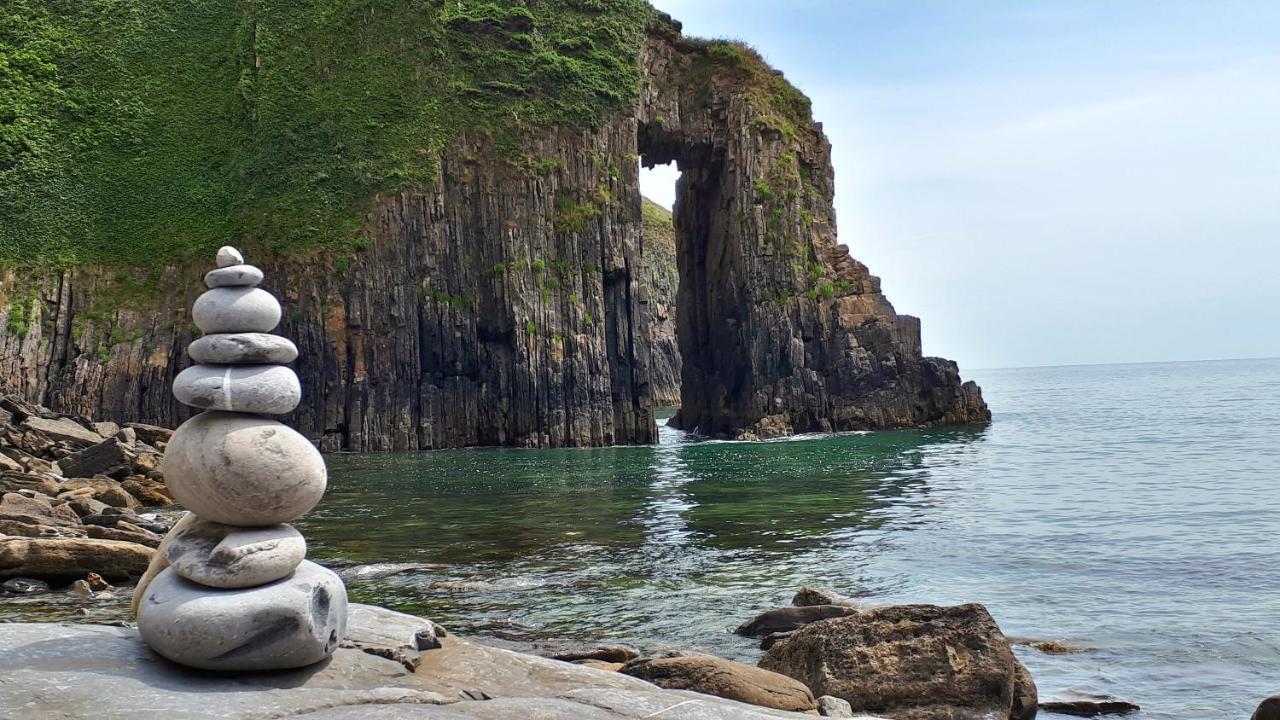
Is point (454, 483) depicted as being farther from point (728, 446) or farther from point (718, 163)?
point (718, 163)

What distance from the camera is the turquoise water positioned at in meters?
14.1

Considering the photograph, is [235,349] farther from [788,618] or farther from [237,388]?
[788,618]

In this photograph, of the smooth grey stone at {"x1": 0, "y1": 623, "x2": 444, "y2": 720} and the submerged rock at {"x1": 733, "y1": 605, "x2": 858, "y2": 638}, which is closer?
the smooth grey stone at {"x1": 0, "y1": 623, "x2": 444, "y2": 720}

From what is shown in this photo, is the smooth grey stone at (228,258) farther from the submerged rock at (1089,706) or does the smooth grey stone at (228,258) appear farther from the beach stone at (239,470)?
the submerged rock at (1089,706)

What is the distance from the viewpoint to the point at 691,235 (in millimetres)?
81125

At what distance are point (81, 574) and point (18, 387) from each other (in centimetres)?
4799

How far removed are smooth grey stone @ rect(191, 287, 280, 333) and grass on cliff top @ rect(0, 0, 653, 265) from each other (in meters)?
56.8

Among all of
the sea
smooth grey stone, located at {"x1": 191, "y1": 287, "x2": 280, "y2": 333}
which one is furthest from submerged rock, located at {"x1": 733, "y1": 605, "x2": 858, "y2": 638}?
smooth grey stone, located at {"x1": 191, "y1": 287, "x2": 280, "y2": 333}

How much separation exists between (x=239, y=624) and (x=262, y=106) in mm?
69604

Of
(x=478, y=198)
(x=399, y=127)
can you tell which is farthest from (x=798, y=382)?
(x=399, y=127)

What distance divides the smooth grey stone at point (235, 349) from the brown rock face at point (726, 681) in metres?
4.70

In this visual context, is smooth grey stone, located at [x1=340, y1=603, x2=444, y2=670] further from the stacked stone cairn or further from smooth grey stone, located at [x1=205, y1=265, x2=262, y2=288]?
smooth grey stone, located at [x1=205, y1=265, x2=262, y2=288]

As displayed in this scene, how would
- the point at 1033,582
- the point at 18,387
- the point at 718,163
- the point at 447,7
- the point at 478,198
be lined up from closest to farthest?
1. the point at 1033,582
2. the point at 18,387
3. the point at 478,198
4. the point at 447,7
5. the point at 718,163

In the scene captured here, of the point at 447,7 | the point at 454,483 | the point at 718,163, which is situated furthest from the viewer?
the point at 718,163
